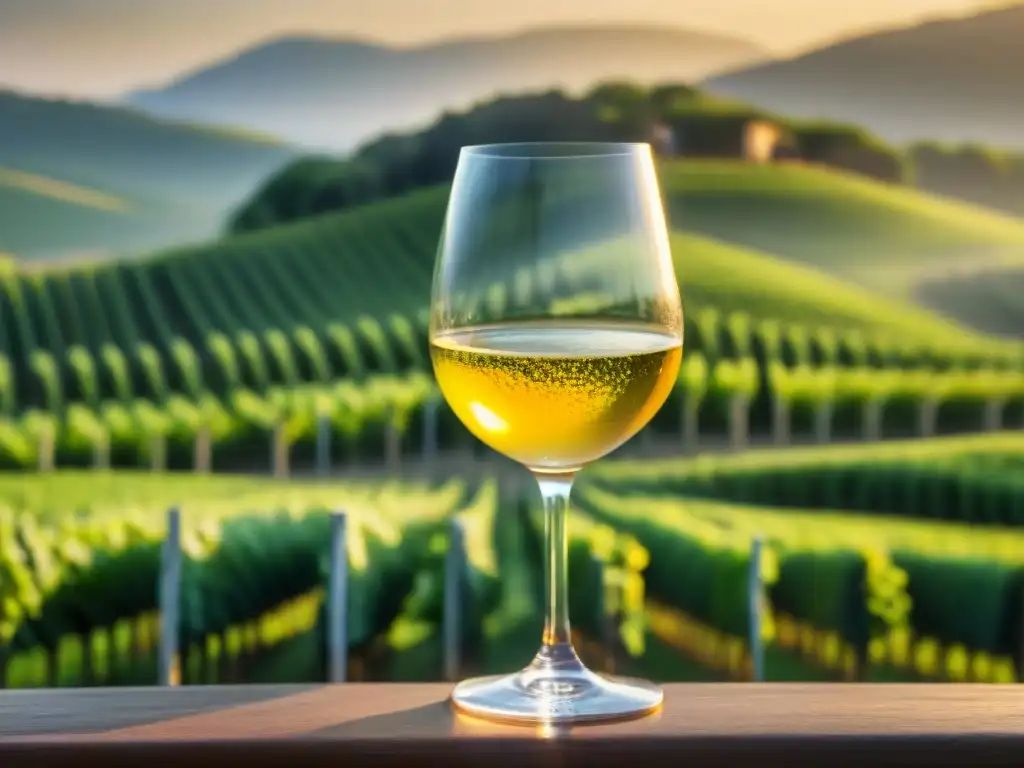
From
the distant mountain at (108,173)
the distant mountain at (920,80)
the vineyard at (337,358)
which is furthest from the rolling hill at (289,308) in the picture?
the distant mountain at (920,80)

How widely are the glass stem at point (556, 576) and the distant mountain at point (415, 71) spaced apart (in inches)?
322

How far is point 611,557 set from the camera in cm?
526

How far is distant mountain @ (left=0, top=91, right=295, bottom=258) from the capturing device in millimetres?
8727

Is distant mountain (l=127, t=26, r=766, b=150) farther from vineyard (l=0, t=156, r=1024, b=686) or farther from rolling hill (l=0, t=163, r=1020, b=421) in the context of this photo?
vineyard (l=0, t=156, r=1024, b=686)

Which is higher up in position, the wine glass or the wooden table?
the wine glass

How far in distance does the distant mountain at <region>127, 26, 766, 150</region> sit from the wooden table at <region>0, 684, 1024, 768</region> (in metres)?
8.26

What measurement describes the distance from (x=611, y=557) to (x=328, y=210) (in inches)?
218

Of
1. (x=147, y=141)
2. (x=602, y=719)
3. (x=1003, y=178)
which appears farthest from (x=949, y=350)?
(x=602, y=719)

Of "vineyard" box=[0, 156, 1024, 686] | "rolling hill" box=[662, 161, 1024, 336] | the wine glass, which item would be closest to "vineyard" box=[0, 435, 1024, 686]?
"vineyard" box=[0, 156, 1024, 686]

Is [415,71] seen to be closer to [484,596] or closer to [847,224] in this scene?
[847,224]

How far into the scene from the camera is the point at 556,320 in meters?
0.60

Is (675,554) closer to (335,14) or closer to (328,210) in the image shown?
(335,14)

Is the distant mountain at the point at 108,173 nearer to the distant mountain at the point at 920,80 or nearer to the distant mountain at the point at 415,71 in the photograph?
the distant mountain at the point at 415,71

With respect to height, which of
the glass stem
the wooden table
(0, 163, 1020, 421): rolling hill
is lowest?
(0, 163, 1020, 421): rolling hill
